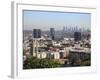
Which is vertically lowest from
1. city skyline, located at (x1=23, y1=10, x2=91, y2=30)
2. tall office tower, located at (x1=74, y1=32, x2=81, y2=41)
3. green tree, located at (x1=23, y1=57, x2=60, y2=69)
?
green tree, located at (x1=23, y1=57, x2=60, y2=69)

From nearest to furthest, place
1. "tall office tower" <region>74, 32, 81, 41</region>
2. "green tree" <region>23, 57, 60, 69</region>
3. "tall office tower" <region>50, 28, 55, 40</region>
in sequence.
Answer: "green tree" <region>23, 57, 60, 69</region>
"tall office tower" <region>50, 28, 55, 40</region>
"tall office tower" <region>74, 32, 81, 41</region>

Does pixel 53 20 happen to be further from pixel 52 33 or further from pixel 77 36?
pixel 77 36

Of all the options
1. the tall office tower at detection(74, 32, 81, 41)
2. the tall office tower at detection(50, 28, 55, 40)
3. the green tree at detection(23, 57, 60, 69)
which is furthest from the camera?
the tall office tower at detection(74, 32, 81, 41)

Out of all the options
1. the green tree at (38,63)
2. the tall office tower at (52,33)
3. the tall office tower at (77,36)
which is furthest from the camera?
the tall office tower at (77,36)

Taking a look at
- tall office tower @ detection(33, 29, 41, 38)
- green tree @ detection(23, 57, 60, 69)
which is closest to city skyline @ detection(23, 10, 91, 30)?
tall office tower @ detection(33, 29, 41, 38)

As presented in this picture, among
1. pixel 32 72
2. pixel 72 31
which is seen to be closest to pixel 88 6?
pixel 72 31

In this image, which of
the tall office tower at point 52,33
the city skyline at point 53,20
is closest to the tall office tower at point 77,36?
the city skyline at point 53,20

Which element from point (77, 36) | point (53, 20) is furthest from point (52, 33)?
point (77, 36)

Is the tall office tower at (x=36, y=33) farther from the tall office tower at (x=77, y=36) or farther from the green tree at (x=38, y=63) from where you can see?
the tall office tower at (x=77, y=36)

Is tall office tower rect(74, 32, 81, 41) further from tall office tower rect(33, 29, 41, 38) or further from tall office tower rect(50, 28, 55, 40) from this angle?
tall office tower rect(33, 29, 41, 38)
